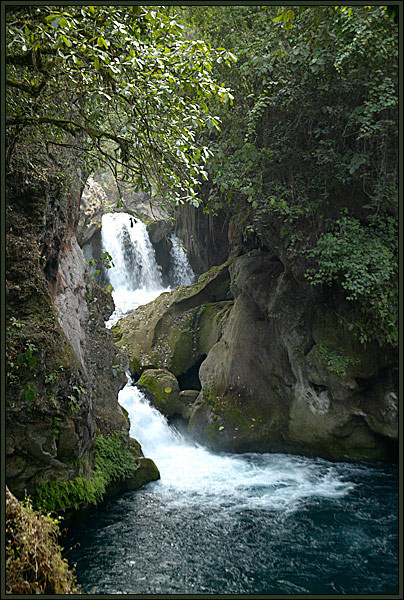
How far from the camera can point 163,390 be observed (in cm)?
1175

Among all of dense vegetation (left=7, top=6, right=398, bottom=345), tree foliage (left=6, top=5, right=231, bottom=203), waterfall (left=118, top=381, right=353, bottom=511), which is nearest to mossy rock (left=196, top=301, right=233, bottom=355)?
waterfall (left=118, top=381, right=353, bottom=511)

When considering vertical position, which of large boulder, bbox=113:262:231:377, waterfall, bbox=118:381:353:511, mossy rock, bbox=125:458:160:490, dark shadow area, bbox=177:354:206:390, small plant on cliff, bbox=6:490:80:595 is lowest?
waterfall, bbox=118:381:353:511

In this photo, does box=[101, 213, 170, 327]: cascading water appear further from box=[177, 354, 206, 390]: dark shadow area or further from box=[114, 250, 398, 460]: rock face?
box=[114, 250, 398, 460]: rock face

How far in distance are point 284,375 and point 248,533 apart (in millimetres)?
4739

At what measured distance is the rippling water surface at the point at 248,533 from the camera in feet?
16.8

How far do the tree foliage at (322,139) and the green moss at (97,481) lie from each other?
5.16 metres

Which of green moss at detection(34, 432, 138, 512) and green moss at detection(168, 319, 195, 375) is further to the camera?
green moss at detection(168, 319, 195, 375)

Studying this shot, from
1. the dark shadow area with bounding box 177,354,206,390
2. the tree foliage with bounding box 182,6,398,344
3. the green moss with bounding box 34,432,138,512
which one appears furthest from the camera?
the dark shadow area with bounding box 177,354,206,390

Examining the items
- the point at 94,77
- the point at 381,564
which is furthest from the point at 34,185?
the point at 381,564

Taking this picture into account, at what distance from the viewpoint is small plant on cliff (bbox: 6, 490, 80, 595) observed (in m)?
2.68

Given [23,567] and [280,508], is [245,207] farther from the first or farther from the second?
[23,567]

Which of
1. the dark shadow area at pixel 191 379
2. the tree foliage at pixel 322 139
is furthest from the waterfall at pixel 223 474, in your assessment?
the tree foliage at pixel 322 139

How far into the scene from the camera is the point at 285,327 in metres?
10.4

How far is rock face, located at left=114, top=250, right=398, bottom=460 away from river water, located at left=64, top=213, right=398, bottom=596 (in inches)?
28.3
